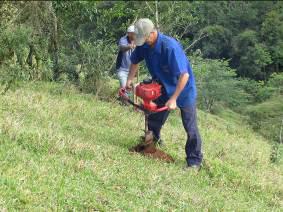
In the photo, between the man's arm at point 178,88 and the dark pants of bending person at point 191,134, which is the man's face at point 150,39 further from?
the dark pants of bending person at point 191,134

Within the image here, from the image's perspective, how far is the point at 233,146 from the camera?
377 inches

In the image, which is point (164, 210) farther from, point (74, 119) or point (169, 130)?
point (169, 130)

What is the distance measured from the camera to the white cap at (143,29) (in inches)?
241

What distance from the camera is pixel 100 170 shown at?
5.27 metres

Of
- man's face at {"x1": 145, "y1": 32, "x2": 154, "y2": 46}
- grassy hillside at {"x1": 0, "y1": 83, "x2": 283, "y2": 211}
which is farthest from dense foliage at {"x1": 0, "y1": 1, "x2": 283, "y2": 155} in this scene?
man's face at {"x1": 145, "y1": 32, "x2": 154, "y2": 46}

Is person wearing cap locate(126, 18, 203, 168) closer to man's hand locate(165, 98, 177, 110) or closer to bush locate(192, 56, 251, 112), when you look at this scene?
man's hand locate(165, 98, 177, 110)

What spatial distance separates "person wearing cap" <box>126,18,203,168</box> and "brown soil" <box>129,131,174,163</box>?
1.07 feet

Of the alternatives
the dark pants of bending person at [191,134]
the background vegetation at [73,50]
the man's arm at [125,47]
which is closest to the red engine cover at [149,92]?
the dark pants of bending person at [191,134]

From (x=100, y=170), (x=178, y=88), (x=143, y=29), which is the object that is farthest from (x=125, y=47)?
(x=100, y=170)

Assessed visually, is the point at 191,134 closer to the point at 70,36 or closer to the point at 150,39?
the point at 150,39

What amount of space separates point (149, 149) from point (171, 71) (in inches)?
42.7

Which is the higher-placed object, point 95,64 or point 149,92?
point 149,92

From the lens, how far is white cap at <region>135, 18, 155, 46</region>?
20.1 ft

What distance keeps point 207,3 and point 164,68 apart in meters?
49.3
